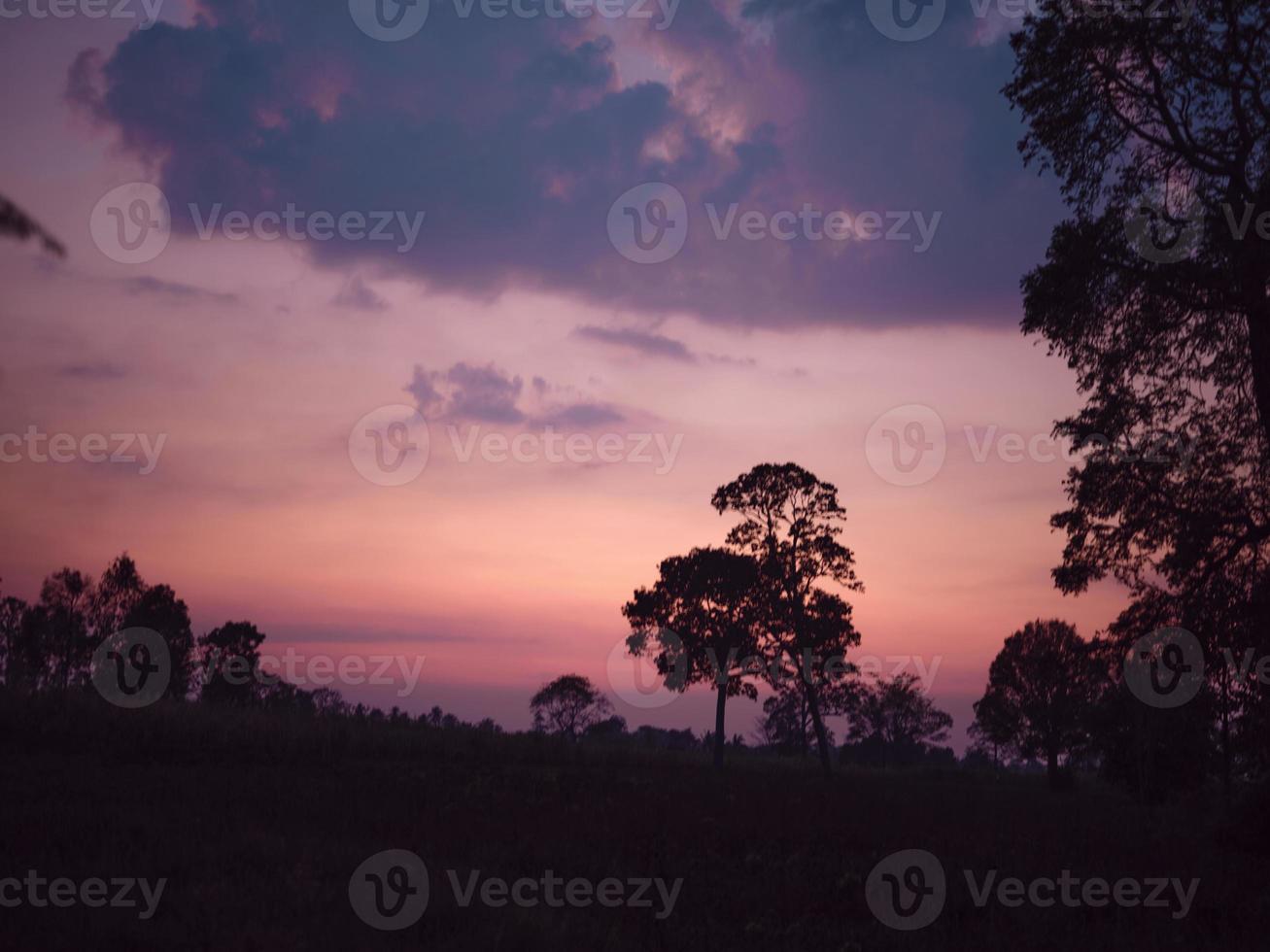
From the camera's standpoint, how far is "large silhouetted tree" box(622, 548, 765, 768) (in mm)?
46062

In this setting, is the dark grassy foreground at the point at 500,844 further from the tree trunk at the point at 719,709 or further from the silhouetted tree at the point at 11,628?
the silhouetted tree at the point at 11,628

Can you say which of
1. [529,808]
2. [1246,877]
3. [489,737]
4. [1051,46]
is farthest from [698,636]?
[1051,46]

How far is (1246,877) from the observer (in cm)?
1324

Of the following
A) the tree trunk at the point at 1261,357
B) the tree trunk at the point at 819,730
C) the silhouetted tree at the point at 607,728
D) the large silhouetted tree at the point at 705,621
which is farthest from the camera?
the silhouetted tree at the point at 607,728

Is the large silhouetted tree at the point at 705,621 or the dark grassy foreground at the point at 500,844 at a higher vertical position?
the large silhouetted tree at the point at 705,621

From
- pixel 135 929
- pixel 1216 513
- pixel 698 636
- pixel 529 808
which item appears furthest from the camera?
pixel 698 636

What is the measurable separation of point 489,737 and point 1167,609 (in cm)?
2688

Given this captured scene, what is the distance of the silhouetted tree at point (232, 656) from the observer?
82.0 m

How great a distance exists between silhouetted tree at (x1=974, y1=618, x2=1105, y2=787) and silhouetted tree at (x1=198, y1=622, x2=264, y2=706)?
68935 mm

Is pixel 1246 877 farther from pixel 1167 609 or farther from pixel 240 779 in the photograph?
pixel 240 779

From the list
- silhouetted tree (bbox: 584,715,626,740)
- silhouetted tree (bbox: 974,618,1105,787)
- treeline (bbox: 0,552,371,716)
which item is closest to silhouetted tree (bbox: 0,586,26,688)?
treeline (bbox: 0,552,371,716)

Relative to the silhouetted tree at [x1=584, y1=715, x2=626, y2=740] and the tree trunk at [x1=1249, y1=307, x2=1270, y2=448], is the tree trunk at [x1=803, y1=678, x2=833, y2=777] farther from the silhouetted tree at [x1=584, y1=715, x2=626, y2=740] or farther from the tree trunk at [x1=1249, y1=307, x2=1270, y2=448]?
the silhouetted tree at [x1=584, y1=715, x2=626, y2=740]

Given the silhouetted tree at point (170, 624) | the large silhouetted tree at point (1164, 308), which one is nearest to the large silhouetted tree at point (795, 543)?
the large silhouetted tree at point (1164, 308)

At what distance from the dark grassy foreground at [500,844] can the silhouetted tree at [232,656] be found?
60.8 m
